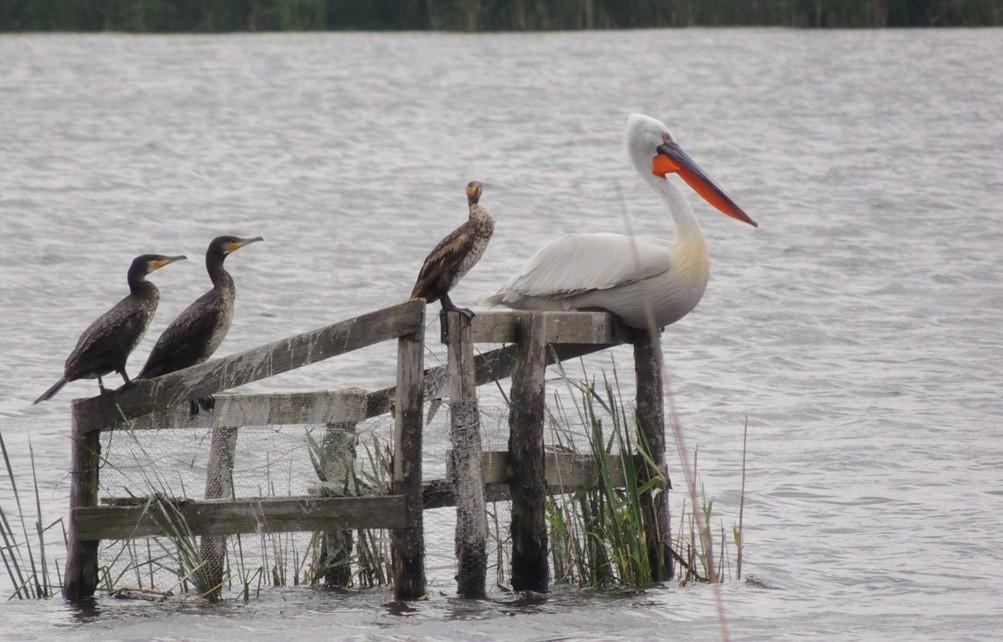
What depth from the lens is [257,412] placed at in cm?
662

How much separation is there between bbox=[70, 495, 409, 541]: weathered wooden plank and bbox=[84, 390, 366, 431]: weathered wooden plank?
31 cm

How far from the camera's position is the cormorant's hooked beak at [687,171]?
778cm

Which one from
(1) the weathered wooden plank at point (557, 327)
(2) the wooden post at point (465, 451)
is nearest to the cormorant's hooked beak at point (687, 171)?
(1) the weathered wooden plank at point (557, 327)

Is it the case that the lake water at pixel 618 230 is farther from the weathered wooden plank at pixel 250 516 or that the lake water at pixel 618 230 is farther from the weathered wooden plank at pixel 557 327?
the weathered wooden plank at pixel 557 327

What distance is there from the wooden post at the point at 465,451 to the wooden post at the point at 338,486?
44 cm

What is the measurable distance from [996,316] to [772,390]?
4.12 m

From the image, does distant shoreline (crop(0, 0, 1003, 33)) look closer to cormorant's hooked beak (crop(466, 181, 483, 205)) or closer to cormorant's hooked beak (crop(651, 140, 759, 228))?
cormorant's hooked beak (crop(651, 140, 759, 228))

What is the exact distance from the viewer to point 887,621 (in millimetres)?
7320

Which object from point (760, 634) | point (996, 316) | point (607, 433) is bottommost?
point (760, 634)

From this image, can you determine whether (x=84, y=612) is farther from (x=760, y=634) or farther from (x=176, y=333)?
(x=760, y=634)

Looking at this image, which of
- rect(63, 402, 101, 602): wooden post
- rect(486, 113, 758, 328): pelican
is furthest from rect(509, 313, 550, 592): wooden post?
rect(63, 402, 101, 602): wooden post

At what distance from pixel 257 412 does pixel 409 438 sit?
0.60 meters

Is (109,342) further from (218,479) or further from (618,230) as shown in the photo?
(618,230)

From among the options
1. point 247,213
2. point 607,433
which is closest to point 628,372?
point 607,433
